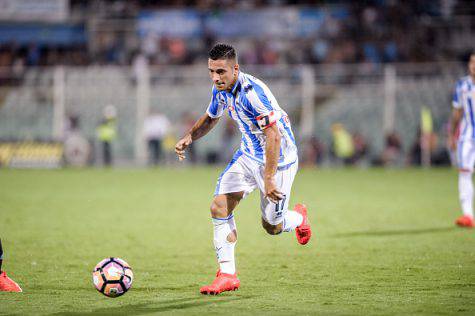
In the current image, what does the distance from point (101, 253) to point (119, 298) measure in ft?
9.69

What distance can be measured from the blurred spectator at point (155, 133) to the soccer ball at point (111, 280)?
22854 mm

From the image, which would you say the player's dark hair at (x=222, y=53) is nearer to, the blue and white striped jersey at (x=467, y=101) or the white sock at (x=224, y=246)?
the white sock at (x=224, y=246)

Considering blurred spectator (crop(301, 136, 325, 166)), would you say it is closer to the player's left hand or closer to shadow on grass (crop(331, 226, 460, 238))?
shadow on grass (crop(331, 226, 460, 238))

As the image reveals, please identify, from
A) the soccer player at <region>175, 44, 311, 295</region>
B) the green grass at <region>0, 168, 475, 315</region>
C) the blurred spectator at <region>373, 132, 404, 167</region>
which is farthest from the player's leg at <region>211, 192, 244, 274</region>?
the blurred spectator at <region>373, 132, 404, 167</region>

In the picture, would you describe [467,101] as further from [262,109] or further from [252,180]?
[262,109]

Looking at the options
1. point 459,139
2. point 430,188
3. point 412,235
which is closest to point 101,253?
point 412,235

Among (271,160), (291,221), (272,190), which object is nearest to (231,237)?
(272,190)

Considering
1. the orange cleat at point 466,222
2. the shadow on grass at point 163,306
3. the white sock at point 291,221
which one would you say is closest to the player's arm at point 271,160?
the shadow on grass at point 163,306

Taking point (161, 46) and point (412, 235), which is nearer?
point (412, 235)

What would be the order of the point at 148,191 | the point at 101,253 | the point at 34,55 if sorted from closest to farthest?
the point at 101,253, the point at 148,191, the point at 34,55

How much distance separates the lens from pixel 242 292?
25.0 feet

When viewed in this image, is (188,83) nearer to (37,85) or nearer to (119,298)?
(37,85)

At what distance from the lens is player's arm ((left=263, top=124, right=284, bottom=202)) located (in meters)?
7.34

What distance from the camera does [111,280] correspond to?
23.3ft
